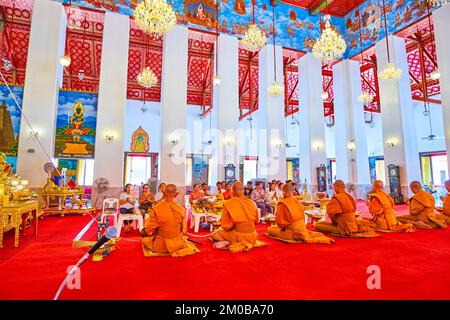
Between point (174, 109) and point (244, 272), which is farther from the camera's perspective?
point (174, 109)

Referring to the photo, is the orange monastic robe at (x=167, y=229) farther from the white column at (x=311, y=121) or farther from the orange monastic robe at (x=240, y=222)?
the white column at (x=311, y=121)

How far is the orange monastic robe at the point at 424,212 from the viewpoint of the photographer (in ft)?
17.2

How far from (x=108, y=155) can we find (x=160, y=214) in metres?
6.12

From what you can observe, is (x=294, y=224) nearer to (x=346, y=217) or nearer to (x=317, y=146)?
(x=346, y=217)

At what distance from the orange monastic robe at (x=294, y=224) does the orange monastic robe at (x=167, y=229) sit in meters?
1.62

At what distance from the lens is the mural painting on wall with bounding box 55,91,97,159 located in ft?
27.1

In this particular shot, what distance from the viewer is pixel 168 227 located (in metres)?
3.33

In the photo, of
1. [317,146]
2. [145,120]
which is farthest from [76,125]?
[317,146]

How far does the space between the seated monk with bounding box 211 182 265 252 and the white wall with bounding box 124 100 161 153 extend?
10802mm

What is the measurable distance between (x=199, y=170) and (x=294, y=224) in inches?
408

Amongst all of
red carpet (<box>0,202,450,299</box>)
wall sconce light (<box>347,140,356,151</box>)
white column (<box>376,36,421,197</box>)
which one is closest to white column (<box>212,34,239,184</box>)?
wall sconce light (<box>347,140,356,151</box>)

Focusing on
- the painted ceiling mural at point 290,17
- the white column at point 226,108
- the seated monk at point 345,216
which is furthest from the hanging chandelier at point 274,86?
the seated monk at point 345,216
